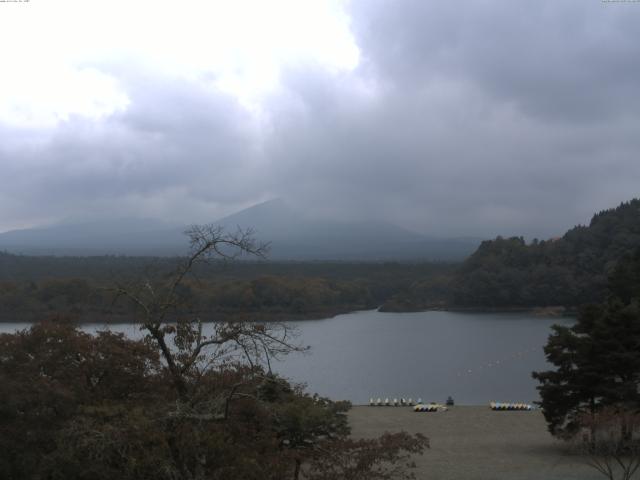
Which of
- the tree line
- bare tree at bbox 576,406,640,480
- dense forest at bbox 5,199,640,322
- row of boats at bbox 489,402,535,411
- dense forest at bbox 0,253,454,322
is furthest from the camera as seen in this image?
dense forest at bbox 5,199,640,322

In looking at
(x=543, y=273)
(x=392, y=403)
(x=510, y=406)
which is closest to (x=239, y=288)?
(x=543, y=273)

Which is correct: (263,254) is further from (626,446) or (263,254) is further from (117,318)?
(117,318)

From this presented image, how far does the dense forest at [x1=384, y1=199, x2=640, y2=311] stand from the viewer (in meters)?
47.6

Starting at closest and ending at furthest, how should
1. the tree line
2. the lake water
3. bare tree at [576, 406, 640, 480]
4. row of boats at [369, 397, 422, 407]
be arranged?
the tree line
bare tree at [576, 406, 640, 480]
row of boats at [369, 397, 422, 407]
the lake water

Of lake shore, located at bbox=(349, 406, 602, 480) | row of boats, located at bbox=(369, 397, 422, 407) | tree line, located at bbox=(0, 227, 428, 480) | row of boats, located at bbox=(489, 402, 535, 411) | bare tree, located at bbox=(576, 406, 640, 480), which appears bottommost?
row of boats, located at bbox=(369, 397, 422, 407)

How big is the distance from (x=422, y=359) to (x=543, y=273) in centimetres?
2498

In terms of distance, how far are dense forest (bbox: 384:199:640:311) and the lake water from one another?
19.3ft

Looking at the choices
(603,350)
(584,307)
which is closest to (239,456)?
(603,350)

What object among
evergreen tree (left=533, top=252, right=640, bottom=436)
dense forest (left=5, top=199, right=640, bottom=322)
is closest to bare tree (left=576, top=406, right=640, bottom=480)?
evergreen tree (left=533, top=252, right=640, bottom=436)

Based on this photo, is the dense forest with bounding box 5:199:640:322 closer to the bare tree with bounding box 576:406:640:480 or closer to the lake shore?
the lake shore

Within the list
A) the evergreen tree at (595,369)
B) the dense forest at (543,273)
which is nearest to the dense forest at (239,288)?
the dense forest at (543,273)

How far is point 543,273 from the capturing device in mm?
49125

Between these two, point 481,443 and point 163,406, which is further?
point 481,443

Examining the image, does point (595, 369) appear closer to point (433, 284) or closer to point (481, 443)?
point (481, 443)
